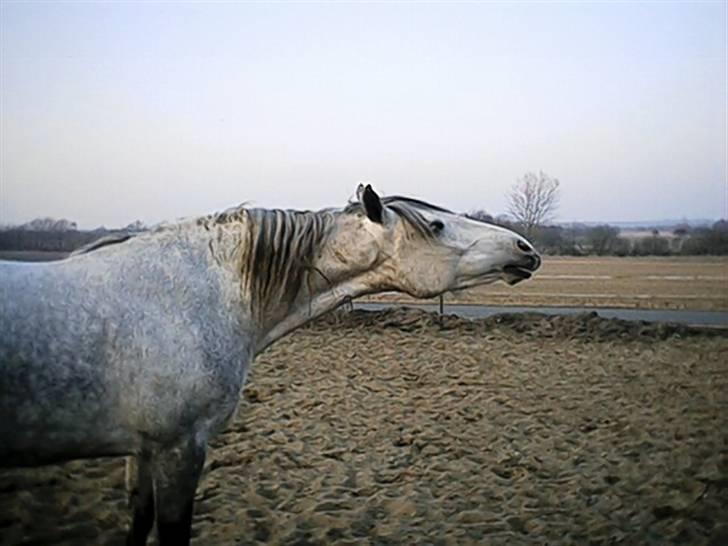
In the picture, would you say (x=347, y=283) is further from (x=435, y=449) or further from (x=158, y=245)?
(x=435, y=449)

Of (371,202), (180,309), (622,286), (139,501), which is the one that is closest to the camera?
(180,309)

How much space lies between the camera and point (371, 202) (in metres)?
2.06

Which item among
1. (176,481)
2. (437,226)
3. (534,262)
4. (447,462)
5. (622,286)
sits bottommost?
(447,462)

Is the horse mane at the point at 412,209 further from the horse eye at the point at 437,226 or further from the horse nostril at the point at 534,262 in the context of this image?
the horse nostril at the point at 534,262

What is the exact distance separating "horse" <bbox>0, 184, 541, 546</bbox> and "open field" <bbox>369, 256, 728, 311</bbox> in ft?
33.3

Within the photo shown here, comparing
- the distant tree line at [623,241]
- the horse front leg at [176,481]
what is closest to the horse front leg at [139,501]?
the horse front leg at [176,481]

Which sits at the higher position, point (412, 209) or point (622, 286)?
point (412, 209)

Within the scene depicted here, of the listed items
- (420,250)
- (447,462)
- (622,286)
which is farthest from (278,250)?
(622,286)

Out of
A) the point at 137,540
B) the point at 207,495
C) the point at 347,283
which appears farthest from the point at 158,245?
the point at 207,495

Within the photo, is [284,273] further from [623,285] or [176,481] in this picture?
[623,285]

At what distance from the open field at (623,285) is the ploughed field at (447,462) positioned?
16.9 ft

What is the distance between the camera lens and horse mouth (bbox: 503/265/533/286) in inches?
83.7

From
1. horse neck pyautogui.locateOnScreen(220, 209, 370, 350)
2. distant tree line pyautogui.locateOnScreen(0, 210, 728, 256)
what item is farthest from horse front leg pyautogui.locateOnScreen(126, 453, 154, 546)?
distant tree line pyautogui.locateOnScreen(0, 210, 728, 256)

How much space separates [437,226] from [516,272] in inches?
Result: 10.4
